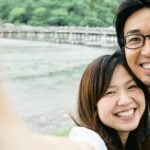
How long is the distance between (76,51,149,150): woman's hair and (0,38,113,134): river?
11.3 ft

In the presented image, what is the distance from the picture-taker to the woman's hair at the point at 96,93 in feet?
3.49

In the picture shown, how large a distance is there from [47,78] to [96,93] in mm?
11986

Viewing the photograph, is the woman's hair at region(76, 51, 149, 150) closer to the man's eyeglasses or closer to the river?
the man's eyeglasses

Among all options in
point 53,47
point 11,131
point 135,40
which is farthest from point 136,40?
point 53,47

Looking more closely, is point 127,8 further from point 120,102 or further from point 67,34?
point 67,34

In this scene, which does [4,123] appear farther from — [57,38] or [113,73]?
[57,38]

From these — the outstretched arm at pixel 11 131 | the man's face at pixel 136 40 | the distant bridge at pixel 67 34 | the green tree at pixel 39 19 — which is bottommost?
the distant bridge at pixel 67 34

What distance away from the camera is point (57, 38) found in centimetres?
2167

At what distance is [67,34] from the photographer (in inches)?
832

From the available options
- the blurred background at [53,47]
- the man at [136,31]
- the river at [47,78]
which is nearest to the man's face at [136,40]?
the man at [136,31]

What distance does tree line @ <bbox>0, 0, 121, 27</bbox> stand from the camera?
1542 cm

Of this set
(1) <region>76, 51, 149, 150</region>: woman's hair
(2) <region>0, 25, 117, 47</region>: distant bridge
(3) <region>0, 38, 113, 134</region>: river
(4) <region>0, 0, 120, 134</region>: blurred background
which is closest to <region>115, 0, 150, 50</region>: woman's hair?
(1) <region>76, 51, 149, 150</region>: woman's hair

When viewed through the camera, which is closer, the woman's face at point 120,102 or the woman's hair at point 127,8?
the woman's face at point 120,102

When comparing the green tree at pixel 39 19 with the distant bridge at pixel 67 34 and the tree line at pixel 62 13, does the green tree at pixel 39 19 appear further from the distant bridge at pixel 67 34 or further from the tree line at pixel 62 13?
the distant bridge at pixel 67 34
